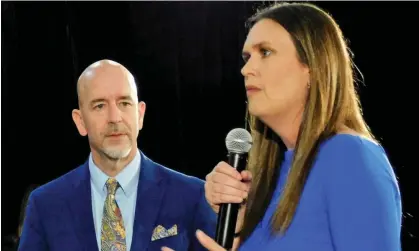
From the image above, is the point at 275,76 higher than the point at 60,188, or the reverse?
the point at 275,76

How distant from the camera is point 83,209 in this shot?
173 cm

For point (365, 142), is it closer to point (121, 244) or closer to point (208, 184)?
point (208, 184)

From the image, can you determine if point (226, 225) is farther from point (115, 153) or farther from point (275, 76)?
point (115, 153)

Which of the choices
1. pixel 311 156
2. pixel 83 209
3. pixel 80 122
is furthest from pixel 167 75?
pixel 311 156

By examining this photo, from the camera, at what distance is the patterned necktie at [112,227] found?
5.48 feet

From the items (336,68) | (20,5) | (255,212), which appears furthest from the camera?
(20,5)

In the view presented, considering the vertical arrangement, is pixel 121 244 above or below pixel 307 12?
below

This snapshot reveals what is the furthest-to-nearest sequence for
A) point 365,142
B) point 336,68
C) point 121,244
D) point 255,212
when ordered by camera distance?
point 121,244, point 255,212, point 336,68, point 365,142

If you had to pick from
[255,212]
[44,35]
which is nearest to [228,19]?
[44,35]

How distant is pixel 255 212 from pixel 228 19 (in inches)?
79.9

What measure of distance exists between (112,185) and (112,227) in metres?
0.13

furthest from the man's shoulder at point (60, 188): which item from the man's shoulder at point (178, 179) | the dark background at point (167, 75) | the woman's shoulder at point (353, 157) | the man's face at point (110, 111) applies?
the dark background at point (167, 75)

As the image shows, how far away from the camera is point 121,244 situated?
1.67m

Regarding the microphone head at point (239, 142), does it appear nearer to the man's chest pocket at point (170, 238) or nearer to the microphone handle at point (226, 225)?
the microphone handle at point (226, 225)
